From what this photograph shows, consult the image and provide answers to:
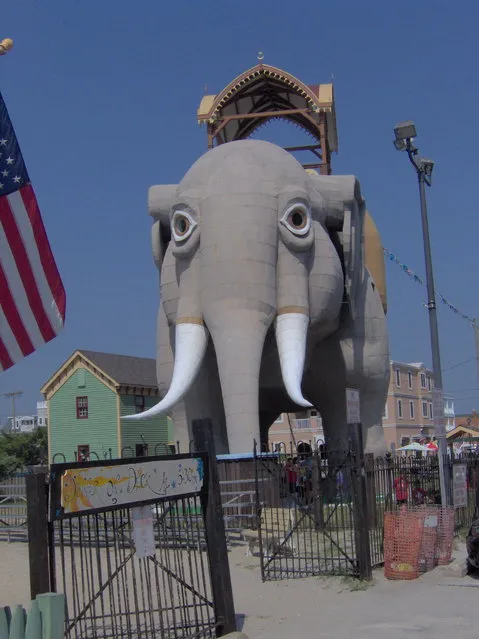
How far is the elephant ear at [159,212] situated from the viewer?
16.2 metres

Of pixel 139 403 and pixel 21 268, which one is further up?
pixel 139 403

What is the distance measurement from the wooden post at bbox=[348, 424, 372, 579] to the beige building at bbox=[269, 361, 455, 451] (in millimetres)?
39749

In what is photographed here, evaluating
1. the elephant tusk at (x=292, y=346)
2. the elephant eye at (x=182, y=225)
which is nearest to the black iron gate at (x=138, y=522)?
the elephant tusk at (x=292, y=346)

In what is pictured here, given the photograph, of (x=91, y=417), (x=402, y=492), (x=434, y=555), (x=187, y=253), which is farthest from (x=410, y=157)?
(x=91, y=417)

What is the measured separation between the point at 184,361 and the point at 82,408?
27726 mm

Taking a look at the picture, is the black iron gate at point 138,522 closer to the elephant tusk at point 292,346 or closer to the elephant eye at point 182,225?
the elephant tusk at point 292,346

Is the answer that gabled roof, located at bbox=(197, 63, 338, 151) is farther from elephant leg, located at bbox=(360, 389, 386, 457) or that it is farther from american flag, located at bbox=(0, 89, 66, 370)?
american flag, located at bbox=(0, 89, 66, 370)

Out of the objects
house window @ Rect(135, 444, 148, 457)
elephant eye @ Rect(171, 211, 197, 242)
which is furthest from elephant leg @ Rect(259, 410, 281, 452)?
elephant eye @ Rect(171, 211, 197, 242)

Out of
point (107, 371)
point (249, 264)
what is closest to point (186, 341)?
point (249, 264)

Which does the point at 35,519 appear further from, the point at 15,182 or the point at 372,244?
the point at 372,244

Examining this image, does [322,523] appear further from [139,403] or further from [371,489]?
[139,403]

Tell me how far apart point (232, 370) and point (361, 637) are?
6779 mm

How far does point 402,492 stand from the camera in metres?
13.4

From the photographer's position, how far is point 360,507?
10.5 m
